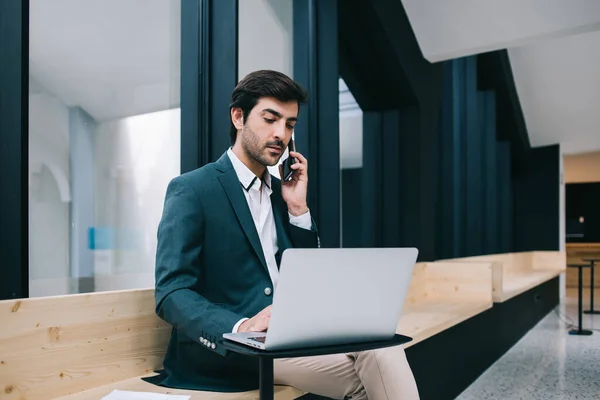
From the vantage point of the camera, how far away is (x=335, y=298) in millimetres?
1342

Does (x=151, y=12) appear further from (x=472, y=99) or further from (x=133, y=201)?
(x=472, y=99)

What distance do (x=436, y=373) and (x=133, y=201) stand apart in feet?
6.58

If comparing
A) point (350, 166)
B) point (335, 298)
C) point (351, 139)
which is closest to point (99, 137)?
point (335, 298)

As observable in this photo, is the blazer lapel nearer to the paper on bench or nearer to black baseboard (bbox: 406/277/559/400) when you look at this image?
the paper on bench

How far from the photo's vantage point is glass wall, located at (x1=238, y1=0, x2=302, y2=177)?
9.41 ft

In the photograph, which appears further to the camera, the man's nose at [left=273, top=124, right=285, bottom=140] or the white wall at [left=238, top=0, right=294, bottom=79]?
the white wall at [left=238, top=0, right=294, bottom=79]

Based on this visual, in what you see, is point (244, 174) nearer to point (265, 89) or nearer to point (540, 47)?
point (265, 89)

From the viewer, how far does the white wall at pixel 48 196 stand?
5.93 feet

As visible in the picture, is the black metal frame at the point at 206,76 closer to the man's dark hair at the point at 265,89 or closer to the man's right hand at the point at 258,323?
the man's dark hair at the point at 265,89

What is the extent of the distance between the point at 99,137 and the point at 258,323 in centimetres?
97

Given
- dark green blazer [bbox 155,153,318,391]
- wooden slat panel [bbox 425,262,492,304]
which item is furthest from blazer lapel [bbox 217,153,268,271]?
wooden slat panel [bbox 425,262,492,304]

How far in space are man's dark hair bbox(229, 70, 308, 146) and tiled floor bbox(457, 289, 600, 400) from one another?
8.05 feet

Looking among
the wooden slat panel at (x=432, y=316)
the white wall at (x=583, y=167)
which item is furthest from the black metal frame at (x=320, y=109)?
the white wall at (x=583, y=167)

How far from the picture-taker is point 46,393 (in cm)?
165
